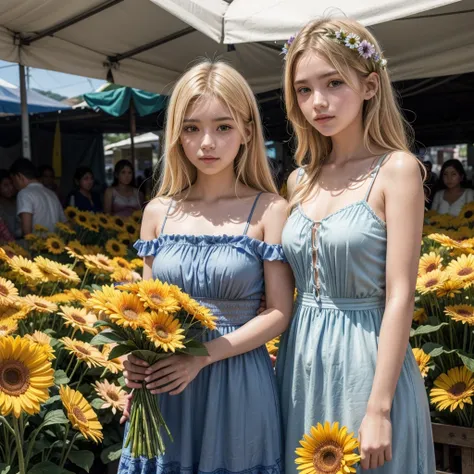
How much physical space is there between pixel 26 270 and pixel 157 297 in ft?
4.89

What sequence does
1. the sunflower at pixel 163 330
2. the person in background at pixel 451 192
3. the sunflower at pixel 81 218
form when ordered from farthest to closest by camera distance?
the person in background at pixel 451 192, the sunflower at pixel 81 218, the sunflower at pixel 163 330

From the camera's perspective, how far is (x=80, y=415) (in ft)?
6.24

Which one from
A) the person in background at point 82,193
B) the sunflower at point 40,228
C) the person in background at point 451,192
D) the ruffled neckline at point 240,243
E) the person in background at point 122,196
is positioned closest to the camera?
the ruffled neckline at point 240,243

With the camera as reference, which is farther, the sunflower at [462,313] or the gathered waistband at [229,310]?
the sunflower at [462,313]

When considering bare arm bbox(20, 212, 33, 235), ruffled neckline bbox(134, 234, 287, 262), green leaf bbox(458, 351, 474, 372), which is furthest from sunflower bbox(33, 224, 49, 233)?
green leaf bbox(458, 351, 474, 372)

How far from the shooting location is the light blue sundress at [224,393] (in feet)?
5.32

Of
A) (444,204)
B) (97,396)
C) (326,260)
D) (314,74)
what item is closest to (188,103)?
(314,74)

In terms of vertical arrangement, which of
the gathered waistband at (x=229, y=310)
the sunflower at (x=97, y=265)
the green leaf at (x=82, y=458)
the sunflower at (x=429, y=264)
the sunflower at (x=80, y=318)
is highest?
the sunflower at (x=97, y=265)

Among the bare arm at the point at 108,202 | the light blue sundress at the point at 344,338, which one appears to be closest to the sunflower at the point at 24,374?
the light blue sundress at the point at 344,338

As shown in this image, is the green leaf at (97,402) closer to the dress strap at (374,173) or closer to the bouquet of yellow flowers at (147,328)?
the bouquet of yellow flowers at (147,328)

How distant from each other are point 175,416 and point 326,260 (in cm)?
58

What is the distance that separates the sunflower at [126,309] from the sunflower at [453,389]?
1.31 meters

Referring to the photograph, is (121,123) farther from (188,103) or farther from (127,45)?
(188,103)

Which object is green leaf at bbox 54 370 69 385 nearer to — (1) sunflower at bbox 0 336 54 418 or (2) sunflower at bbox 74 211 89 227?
(1) sunflower at bbox 0 336 54 418
